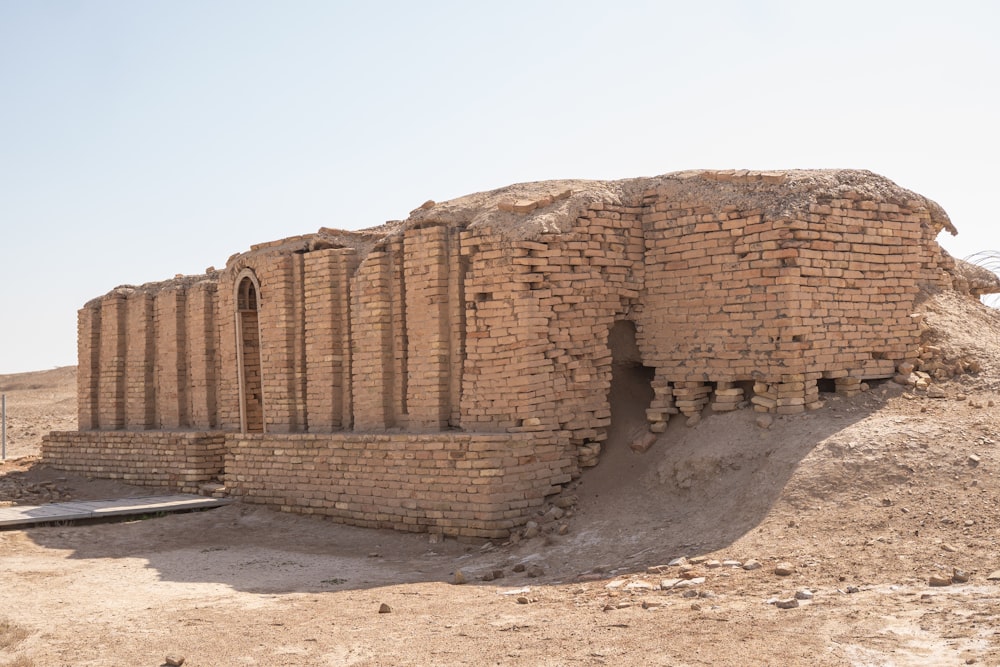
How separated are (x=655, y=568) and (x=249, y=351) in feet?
26.7

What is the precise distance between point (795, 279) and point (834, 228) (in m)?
0.78

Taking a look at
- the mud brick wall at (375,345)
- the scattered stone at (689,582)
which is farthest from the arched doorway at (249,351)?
the scattered stone at (689,582)

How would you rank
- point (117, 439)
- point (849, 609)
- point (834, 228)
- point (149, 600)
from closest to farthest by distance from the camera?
point (849, 609) → point (149, 600) → point (834, 228) → point (117, 439)

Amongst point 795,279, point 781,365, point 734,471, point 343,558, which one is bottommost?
point 343,558

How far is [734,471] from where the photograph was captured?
850cm

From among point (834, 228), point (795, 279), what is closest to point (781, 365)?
point (795, 279)

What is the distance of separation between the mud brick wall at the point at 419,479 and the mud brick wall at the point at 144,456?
7.31 ft

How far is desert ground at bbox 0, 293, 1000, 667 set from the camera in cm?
567

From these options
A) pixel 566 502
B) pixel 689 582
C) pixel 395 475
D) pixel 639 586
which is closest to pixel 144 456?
pixel 395 475

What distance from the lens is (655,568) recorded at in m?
7.28

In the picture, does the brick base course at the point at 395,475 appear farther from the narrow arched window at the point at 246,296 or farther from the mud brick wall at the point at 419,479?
the narrow arched window at the point at 246,296

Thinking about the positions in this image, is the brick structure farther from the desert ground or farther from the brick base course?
the desert ground

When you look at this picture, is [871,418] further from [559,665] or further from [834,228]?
[559,665]

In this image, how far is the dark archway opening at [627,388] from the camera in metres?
9.90
